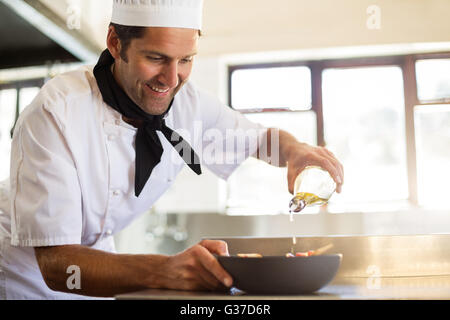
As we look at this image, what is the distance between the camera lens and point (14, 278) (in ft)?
3.75

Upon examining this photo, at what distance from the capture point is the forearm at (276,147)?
1213 millimetres

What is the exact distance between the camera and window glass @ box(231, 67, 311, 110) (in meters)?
1.38

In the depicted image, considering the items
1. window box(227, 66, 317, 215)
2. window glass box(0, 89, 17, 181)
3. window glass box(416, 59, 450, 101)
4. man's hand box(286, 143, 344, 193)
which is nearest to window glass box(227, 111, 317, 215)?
window box(227, 66, 317, 215)

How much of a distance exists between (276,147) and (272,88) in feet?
0.65

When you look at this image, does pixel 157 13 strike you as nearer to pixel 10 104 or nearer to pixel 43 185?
pixel 43 185

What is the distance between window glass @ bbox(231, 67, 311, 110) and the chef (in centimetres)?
11

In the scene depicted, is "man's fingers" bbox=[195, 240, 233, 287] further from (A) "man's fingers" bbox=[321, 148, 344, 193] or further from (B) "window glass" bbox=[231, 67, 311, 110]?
(B) "window glass" bbox=[231, 67, 311, 110]

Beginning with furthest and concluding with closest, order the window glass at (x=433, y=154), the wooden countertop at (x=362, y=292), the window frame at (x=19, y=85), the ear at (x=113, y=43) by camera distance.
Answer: the window frame at (x=19, y=85), the window glass at (x=433, y=154), the ear at (x=113, y=43), the wooden countertop at (x=362, y=292)

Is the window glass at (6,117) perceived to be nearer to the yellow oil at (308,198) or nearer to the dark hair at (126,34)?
the dark hair at (126,34)

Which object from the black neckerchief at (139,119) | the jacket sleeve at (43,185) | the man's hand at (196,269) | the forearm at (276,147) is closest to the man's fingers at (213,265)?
the man's hand at (196,269)

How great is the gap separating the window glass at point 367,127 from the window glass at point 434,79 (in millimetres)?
74

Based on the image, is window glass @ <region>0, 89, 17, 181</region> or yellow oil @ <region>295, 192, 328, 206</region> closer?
yellow oil @ <region>295, 192, 328, 206</region>
